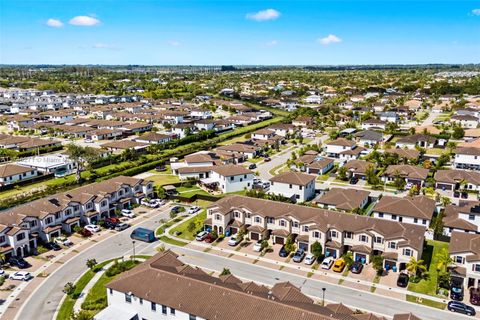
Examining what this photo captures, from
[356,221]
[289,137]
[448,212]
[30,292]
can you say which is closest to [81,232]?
[30,292]

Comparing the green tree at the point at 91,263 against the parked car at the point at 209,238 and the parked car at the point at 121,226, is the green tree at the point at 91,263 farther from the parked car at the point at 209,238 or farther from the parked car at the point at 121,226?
the parked car at the point at 209,238

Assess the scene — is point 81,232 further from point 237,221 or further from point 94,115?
point 94,115

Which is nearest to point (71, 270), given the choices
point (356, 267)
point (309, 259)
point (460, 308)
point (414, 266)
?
point (309, 259)

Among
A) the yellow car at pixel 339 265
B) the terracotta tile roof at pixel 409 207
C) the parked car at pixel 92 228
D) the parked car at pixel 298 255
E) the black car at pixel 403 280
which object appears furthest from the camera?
the parked car at pixel 92 228

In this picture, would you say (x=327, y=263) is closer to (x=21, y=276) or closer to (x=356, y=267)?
(x=356, y=267)

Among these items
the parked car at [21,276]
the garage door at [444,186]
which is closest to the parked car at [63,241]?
the parked car at [21,276]

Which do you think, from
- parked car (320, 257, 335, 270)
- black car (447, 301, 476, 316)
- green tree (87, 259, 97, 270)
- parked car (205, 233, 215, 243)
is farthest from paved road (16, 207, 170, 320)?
black car (447, 301, 476, 316)
